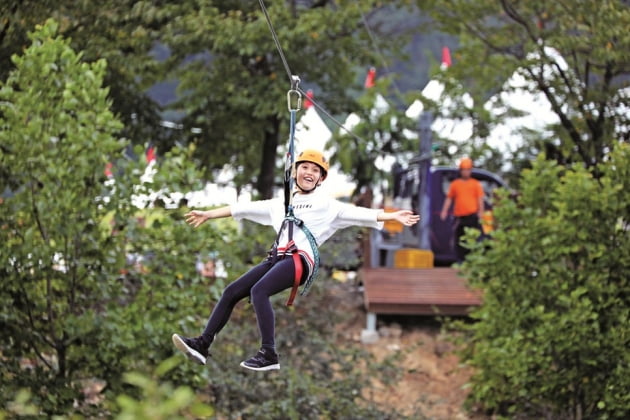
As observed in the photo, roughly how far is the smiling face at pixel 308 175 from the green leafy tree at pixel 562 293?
27.5 feet

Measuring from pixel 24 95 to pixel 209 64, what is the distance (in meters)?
9.84

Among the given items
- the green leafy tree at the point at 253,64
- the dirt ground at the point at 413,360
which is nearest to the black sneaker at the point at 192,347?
the dirt ground at the point at 413,360

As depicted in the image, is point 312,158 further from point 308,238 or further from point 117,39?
point 117,39

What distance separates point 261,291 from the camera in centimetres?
683

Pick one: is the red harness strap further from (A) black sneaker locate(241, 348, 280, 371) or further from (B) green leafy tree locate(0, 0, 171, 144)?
(B) green leafy tree locate(0, 0, 171, 144)

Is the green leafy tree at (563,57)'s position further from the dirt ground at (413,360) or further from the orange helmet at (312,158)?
the orange helmet at (312,158)

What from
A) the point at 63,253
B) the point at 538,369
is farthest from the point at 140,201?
the point at 538,369

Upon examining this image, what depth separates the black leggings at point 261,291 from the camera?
6.85 m

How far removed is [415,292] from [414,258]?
1573 millimetres

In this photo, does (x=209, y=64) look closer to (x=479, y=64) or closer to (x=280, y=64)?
(x=280, y=64)

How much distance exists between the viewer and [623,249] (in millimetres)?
15062

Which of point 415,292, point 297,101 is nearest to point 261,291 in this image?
point 297,101

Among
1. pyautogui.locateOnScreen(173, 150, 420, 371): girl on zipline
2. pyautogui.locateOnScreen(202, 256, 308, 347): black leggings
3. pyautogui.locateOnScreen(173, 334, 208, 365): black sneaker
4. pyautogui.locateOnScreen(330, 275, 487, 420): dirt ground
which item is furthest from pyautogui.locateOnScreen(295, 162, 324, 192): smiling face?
pyautogui.locateOnScreen(330, 275, 487, 420): dirt ground

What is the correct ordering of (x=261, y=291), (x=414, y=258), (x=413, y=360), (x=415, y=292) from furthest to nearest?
1. (x=414, y=258)
2. (x=415, y=292)
3. (x=413, y=360)
4. (x=261, y=291)
